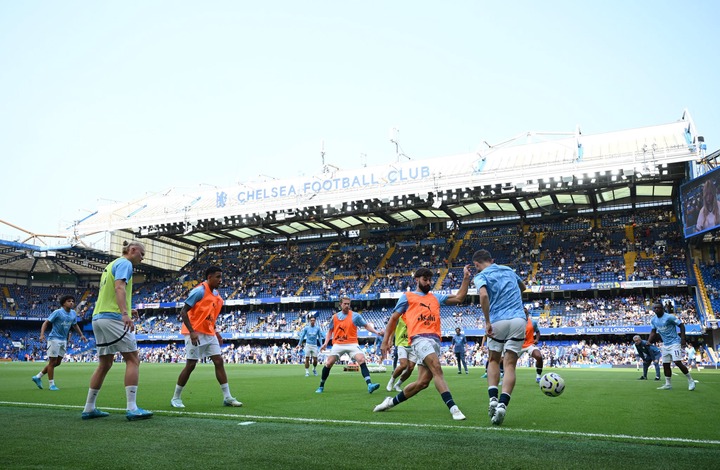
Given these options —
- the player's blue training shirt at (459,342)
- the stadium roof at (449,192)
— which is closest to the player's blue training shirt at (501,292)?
the player's blue training shirt at (459,342)

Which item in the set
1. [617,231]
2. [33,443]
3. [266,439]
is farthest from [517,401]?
[617,231]

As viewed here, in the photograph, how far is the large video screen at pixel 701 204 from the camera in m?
33.3

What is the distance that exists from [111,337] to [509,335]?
17.3 ft

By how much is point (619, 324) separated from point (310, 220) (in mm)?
27305

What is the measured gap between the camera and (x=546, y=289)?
142ft

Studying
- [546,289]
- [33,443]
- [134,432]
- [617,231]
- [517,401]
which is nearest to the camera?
[33,443]

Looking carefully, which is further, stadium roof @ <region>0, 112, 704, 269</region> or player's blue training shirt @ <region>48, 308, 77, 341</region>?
stadium roof @ <region>0, 112, 704, 269</region>

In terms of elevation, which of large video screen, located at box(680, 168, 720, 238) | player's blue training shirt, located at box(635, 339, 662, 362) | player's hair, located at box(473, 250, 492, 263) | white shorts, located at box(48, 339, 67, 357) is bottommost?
player's blue training shirt, located at box(635, 339, 662, 362)

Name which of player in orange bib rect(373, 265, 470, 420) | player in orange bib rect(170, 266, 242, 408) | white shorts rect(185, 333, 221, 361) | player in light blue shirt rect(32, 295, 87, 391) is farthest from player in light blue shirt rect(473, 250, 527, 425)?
player in light blue shirt rect(32, 295, 87, 391)

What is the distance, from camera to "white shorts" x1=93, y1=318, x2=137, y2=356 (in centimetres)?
762

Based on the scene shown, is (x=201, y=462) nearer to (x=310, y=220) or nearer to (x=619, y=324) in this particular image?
(x=619, y=324)

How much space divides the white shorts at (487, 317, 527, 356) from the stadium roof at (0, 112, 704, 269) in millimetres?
33694

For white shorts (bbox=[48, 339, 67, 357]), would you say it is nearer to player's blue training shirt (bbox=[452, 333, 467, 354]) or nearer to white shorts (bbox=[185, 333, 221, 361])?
white shorts (bbox=[185, 333, 221, 361])

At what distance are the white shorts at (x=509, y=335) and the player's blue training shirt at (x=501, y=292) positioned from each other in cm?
8
